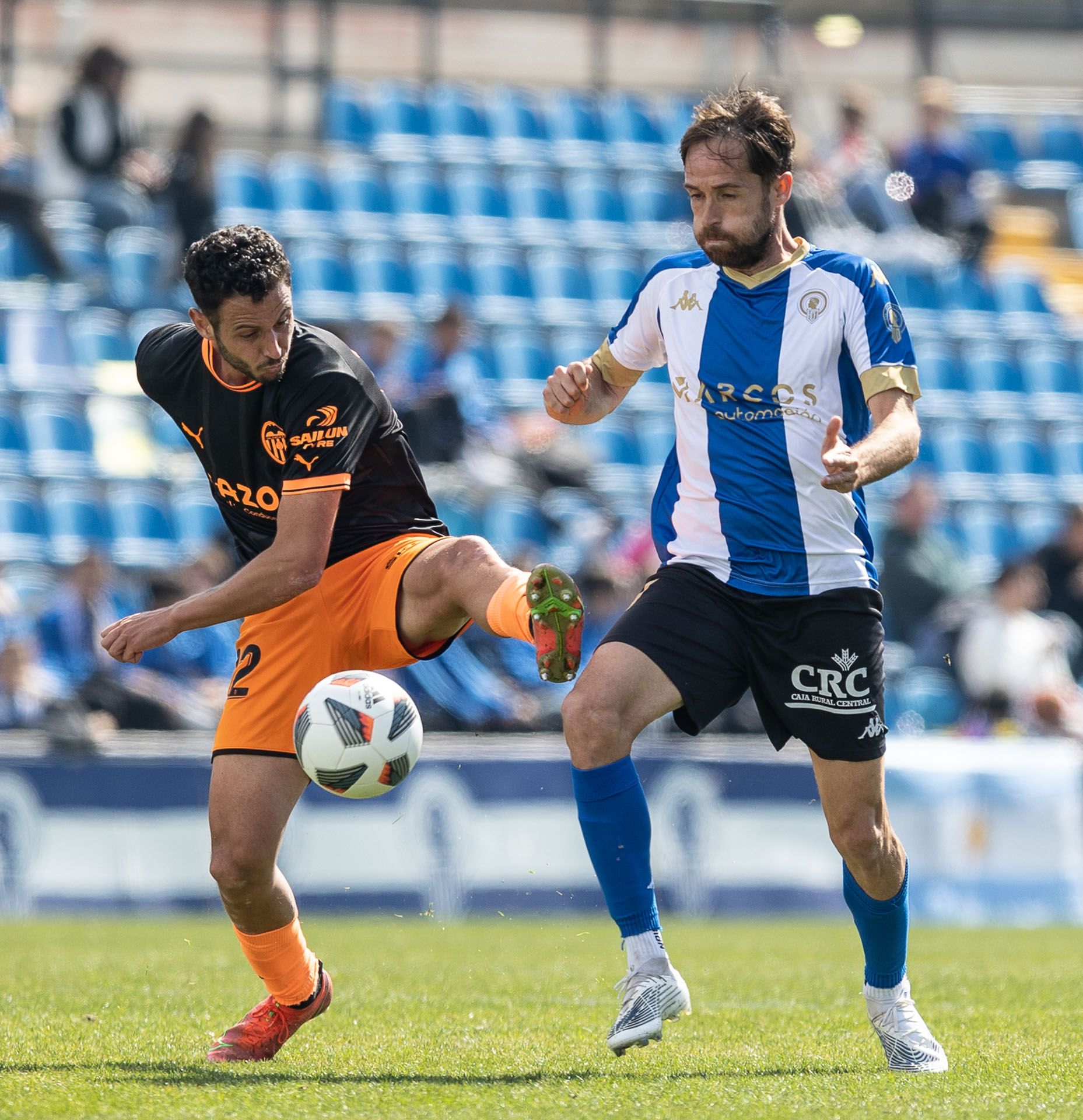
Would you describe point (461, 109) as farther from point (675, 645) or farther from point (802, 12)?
point (675, 645)

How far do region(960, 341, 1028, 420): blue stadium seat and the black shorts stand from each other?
1309cm

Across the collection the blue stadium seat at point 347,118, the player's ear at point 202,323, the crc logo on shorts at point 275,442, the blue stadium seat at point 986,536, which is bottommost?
the blue stadium seat at point 986,536

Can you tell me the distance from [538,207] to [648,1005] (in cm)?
1418

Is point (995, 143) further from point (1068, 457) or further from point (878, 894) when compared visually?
point (878, 894)

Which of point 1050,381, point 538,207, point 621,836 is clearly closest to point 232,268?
point 621,836

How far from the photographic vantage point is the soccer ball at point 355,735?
5020mm

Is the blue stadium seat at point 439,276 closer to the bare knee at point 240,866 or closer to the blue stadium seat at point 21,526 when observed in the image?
the blue stadium seat at point 21,526

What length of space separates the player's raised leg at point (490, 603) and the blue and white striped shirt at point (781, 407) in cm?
45

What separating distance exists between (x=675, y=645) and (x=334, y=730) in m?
1.00

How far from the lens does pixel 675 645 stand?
5051mm

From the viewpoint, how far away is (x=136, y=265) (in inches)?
616

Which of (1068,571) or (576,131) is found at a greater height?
(576,131)

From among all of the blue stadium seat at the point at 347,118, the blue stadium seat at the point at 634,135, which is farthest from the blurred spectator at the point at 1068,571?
the blue stadium seat at the point at 347,118

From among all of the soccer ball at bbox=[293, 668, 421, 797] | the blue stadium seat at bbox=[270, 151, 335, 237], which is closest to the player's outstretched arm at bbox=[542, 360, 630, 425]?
the soccer ball at bbox=[293, 668, 421, 797]
